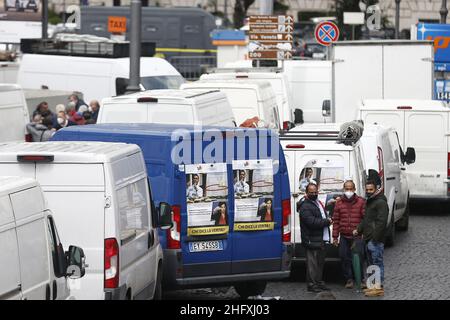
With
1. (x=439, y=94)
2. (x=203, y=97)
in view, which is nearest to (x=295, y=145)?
(x=203, y=97)

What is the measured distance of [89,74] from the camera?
30875 millimetres

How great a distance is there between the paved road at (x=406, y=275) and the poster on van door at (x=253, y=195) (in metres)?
1.32

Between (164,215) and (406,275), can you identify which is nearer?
(164,215)

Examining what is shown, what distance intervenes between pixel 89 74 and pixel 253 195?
1692 centimetres

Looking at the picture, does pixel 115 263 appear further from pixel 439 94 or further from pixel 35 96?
pixel 439 94

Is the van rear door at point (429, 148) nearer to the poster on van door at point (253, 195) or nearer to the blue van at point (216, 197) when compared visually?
the blue van at point (216, 197)

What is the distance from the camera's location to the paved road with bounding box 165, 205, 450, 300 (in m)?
15.8

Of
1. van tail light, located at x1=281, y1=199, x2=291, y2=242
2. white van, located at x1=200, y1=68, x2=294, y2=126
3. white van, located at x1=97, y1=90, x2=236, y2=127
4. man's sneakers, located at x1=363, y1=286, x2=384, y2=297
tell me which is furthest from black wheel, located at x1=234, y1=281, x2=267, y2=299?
white van, located at x1=200, y1=68, x2=294, y2=126

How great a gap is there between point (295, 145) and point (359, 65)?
11648 mm

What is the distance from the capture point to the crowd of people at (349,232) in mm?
15727

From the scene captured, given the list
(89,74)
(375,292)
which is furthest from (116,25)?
Answer: (375,292)

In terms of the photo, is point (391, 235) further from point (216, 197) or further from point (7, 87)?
point (216, 197)

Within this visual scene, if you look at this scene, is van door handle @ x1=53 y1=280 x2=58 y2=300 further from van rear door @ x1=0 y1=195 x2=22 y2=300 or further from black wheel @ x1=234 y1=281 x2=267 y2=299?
black wheel @ x1=234 y1=281 x2=267 y2=299

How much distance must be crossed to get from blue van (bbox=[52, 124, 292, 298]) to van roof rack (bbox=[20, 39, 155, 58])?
16.9m
